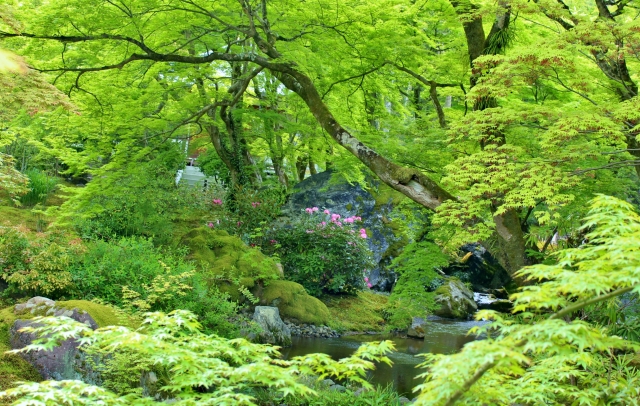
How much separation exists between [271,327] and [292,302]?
150 cm

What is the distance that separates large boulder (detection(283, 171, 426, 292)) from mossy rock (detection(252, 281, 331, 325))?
4.07 metres

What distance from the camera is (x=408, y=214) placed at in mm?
8352

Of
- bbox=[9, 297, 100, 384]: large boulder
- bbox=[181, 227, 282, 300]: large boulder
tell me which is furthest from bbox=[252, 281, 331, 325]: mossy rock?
bbox=[9, 297, 100, 384]: large boulder

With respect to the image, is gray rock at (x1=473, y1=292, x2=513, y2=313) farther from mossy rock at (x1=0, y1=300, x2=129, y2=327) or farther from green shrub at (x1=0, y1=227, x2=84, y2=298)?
green shrub at (x1=0, y1=227, x2=84, y2=298)

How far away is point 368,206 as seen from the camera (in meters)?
15.2

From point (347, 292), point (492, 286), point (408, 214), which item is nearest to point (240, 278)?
point (408, 214)

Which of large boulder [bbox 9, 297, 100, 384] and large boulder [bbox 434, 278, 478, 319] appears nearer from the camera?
large boulder [bbox 9, 297, 100, 384]

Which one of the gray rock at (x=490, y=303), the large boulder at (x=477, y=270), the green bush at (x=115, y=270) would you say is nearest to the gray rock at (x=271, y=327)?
the green bush at (x=115, y=270)

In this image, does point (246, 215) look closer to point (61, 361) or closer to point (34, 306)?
point (34, 306)

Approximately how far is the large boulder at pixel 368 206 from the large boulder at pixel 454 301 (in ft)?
5.40

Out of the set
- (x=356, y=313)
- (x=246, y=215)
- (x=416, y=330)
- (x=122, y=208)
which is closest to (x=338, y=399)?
(x=416, y=330)

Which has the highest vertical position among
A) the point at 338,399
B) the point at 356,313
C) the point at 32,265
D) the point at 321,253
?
the point at 32,265

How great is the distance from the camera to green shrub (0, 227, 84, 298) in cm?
581

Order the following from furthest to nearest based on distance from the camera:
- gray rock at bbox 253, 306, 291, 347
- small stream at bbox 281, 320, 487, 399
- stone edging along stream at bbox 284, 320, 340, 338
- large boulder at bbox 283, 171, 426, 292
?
1. large boulder at bbox 283, 171, 426, 292
2. stone edging along stream at bbox 284, 320, 340, 338
3. gray rock at bbox 253, 306, 291, 347
4. small stream at bbox 281, 320, 487, 399
